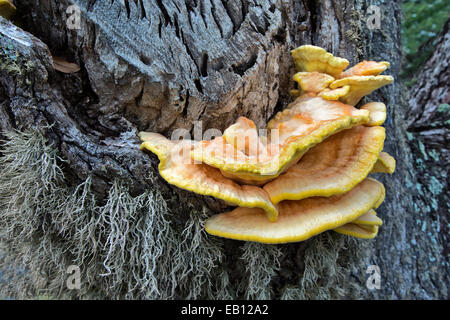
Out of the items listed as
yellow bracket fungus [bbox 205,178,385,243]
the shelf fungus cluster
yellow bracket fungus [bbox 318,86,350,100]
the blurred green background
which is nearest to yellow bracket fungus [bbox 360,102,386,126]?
the shelf fungus cluster

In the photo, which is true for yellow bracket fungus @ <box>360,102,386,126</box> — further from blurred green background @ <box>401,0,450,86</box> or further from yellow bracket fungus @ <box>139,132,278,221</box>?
blurred green background @ <box>401,0,450,86</box>

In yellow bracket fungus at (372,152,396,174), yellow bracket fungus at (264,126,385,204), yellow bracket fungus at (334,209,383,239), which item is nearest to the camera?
yellow bracket fungus at (264,126,385,204)

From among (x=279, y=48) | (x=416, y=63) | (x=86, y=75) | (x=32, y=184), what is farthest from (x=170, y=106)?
(x=416, y=63)

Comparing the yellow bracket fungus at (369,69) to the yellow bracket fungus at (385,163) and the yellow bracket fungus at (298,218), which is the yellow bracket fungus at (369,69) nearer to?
the yellow bracket fungus at (385,163)

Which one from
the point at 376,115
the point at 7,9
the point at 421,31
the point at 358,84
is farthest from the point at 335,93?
the point at 421,31

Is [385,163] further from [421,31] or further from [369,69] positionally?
[421,31]

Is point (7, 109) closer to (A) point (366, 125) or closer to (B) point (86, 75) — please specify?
(B) point (86, 75)
